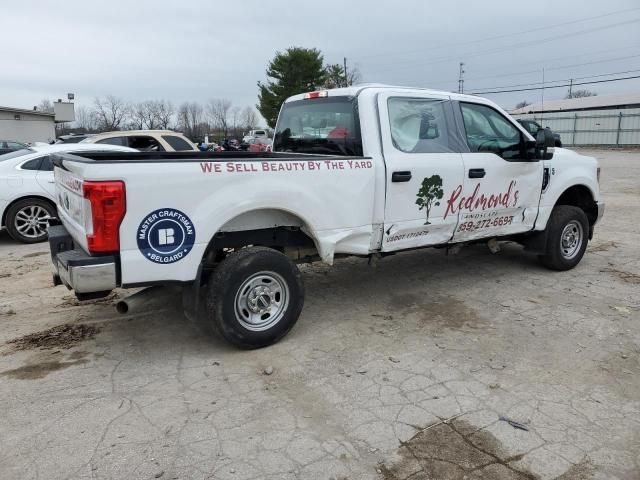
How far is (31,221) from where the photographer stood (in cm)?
812

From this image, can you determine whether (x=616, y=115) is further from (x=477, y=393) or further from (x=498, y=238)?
(x=477, y=393)

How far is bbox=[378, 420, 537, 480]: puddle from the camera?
2.72m

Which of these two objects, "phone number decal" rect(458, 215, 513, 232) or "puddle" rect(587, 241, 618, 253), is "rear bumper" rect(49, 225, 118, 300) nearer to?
"phone number decal" rect(458, 215, 513, 232)

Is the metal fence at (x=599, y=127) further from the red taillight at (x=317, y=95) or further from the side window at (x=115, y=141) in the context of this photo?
the red taillight at (x=317, y=95)

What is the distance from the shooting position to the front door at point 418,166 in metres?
4.65

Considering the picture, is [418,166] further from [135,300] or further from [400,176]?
[135,300]

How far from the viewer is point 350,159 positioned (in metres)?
4.37

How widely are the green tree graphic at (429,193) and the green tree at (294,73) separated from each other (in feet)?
150

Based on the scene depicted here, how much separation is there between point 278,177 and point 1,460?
96.4 inches

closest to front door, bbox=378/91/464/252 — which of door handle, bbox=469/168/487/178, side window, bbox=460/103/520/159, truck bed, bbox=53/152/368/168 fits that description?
door handle, bbox=469/168/487/178

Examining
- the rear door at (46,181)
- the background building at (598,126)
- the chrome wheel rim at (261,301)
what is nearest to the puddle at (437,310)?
the chrome wheel rim at (261,301)

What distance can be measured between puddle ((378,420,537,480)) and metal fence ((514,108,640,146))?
37453 millimetres

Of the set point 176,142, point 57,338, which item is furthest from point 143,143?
point 57,338

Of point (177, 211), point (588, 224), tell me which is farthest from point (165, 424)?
point (588, 224)
